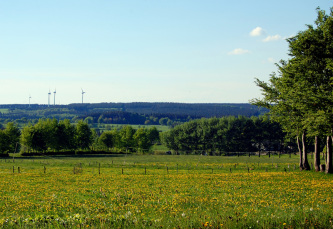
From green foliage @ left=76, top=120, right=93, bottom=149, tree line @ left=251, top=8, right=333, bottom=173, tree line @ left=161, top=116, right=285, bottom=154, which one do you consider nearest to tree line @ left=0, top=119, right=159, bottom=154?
green foliage @ left=76, top=120, right=93, bottom=149

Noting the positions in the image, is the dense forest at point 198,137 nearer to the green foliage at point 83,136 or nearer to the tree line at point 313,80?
the green foliage at point 83,136

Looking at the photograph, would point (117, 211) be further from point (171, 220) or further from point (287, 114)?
point (287, 114)

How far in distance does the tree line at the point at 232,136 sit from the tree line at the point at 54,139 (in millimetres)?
21486

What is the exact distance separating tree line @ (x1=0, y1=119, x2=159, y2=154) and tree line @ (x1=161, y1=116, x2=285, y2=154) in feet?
70.5

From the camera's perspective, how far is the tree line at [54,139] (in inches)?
5254

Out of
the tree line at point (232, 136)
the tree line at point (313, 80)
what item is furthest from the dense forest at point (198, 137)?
the tree line at point (313, 80)

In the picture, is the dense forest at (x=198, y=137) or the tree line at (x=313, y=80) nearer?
the tree line at (x=313, y=80)

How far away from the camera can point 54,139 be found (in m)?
139

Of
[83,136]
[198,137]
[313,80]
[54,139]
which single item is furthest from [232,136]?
[313,80]

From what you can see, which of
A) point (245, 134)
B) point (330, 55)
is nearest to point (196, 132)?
point (245, 134)

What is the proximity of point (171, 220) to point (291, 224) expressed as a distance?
4347mm

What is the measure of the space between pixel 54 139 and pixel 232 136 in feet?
252

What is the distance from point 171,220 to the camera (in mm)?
13773

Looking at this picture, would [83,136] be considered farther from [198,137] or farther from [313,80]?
[313,80]
